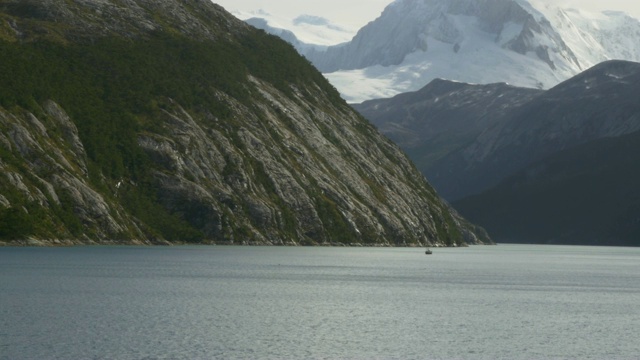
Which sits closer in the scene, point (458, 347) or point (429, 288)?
point (458, 347)

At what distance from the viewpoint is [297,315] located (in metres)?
115

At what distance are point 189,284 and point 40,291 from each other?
2441cm

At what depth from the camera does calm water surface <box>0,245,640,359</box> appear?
3612 inches

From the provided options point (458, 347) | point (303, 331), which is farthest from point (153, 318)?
point (458, 347)

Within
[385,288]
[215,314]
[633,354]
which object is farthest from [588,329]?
[385,288]

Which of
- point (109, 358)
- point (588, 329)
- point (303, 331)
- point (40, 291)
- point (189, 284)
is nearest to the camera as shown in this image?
point (109, 358)

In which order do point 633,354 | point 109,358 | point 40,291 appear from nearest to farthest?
point 109,358
point 633,354
point 40,291

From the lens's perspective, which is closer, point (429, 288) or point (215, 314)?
point (215, 314)

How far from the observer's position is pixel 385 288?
15362 centimetres

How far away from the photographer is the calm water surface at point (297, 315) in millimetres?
91750

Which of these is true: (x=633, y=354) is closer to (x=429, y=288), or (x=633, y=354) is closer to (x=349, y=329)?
(x=349, y=329)

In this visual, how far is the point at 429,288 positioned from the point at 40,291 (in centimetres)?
5359

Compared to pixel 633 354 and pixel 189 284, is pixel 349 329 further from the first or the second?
pixel 189 284

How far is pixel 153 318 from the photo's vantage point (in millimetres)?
107875
